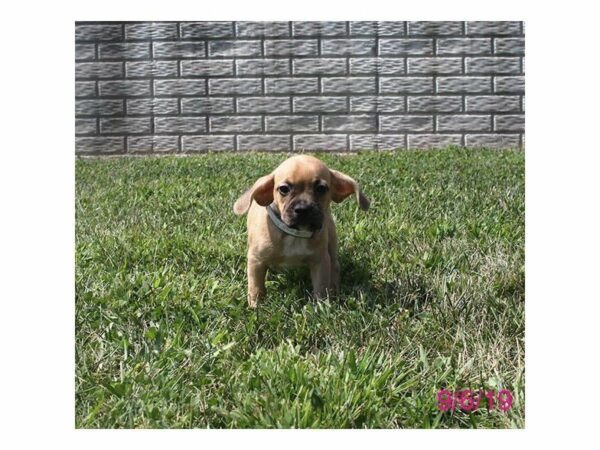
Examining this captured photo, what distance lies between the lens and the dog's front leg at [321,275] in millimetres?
2334

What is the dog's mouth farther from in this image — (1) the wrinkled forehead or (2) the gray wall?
(2) the gray wall

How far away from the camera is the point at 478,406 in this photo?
1562 mm

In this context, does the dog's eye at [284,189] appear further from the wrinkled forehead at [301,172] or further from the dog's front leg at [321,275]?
the dog's front leg at [321,275]

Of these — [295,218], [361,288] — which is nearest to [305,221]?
[295,218]

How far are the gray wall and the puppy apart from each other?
54 centimetres

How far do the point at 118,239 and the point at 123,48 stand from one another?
79 centimetres

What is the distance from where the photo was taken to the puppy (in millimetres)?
2193

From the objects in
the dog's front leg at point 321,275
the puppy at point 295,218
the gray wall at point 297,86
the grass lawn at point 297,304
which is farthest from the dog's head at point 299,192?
the gray wall at point 297,86

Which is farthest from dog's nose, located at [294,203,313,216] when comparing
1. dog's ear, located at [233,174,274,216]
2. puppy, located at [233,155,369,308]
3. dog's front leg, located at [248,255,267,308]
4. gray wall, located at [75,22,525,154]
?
gray wall, located at [75,22,525,154]

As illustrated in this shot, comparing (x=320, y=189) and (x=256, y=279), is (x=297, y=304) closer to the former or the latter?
(x=256, y=279)

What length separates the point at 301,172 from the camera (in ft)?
7.20

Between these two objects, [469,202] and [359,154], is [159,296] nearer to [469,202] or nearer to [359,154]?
[359,154]

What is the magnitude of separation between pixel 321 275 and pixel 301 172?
0.39 m

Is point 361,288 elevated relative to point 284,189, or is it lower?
lower
